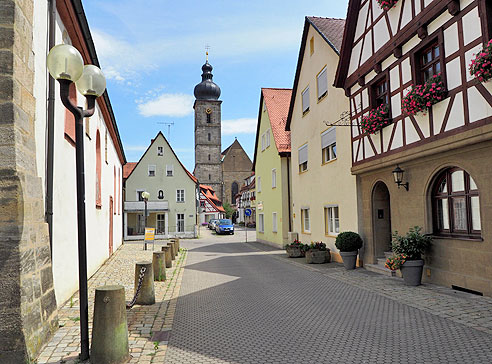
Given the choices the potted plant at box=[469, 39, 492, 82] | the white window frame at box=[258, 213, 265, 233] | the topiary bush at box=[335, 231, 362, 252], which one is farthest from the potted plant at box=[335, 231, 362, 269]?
the white window frame at box=[258, 213, 265, 233]

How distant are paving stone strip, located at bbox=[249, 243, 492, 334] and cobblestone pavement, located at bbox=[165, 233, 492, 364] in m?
0.02

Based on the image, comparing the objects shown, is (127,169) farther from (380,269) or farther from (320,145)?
(380,269)

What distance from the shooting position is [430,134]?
30.3 feet

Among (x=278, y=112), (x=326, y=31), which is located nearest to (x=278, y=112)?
(x=278, y=112)

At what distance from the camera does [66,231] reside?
8.52 metres

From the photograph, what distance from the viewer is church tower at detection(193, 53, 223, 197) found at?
7700 cm

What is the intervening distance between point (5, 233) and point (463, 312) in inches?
282

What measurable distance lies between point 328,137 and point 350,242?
490cm

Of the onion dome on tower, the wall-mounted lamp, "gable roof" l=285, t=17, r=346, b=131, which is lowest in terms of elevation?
the wall-mounted lamp

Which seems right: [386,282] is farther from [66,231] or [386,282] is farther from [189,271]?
[66,231]

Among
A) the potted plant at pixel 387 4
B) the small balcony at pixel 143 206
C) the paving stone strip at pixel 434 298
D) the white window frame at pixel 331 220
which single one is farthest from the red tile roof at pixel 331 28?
the small balcony at pixel 143 206

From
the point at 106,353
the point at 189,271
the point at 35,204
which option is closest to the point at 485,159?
the point at 106,353

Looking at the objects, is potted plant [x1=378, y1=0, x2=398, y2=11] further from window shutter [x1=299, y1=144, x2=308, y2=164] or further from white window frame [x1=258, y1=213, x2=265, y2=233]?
white window frame [x1=258, y1=213, x2=265, y2=233]

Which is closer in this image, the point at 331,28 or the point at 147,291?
the point at 147,291
